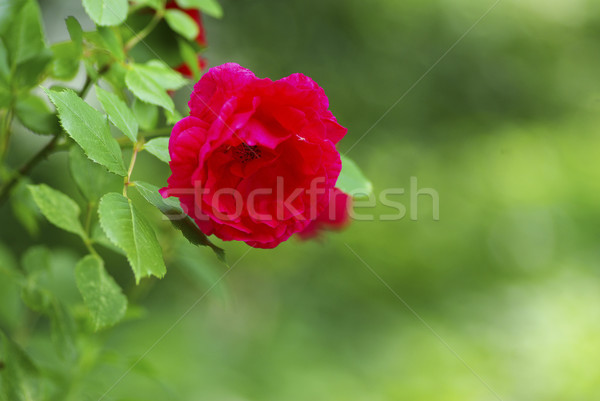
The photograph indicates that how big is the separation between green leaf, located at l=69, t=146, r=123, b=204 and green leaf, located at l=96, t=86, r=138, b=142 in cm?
11

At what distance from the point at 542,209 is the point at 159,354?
4.16ft

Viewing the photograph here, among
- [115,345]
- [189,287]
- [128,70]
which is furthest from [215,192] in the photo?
[189,287]

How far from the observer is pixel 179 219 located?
0.41 metres

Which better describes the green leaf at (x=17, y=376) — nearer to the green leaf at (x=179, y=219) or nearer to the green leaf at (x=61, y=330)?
the green leaf at (x=61, y=330)

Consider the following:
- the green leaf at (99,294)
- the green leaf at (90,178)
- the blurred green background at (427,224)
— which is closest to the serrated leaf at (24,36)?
the green leaf at (90,178)

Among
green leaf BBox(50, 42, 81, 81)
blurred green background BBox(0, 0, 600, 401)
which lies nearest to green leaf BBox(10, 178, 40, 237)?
green leaf BBox(50, 42, 81, 81)

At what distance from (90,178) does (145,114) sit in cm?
8

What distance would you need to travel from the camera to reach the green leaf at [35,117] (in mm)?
550

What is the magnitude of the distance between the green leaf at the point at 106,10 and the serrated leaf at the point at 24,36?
0.36 ft

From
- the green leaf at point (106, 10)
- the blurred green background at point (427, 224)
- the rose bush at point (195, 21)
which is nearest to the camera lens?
the green leaf at point (106, 10)

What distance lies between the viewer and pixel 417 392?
59.6 inches

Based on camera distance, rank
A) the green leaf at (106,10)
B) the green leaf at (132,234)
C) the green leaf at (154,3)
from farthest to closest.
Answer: the green leaf at (154,3)
the green leaf at (106,10)
the green leaf at (132,234)

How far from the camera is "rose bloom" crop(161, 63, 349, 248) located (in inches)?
15.4

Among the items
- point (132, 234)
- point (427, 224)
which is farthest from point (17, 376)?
point (427, 224)
